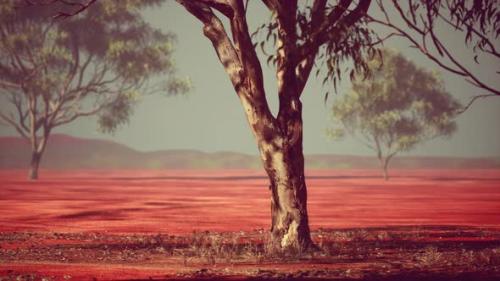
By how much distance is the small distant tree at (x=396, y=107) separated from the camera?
64.4 meters

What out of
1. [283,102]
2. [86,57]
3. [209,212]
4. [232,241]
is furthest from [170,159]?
[283,102]

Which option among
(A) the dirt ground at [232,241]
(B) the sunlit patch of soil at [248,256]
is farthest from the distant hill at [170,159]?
(B) the sunlit patch of soil at [248,256]

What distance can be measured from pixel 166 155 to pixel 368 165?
34053 mm

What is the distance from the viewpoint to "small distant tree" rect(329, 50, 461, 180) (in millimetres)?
64438

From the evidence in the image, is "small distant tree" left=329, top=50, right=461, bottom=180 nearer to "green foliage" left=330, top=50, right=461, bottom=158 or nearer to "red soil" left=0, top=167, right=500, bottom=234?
"green foliage" left=330, top=50, right=461, bottom=158

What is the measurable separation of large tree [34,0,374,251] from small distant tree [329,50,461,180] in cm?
4739

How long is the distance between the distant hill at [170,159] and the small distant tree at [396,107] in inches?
2515

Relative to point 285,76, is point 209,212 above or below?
below

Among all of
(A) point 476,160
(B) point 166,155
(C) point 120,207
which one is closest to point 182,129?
(B) point 166,155

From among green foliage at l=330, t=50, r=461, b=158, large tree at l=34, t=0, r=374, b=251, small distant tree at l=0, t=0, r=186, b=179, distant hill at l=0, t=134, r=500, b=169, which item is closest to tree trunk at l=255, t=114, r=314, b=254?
large tree at l=34, t=0, r=374, b=251

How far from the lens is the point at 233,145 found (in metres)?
136

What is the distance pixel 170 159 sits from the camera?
442 ft

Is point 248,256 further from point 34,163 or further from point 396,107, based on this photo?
point 396,107

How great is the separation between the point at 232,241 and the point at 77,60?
45.9m
